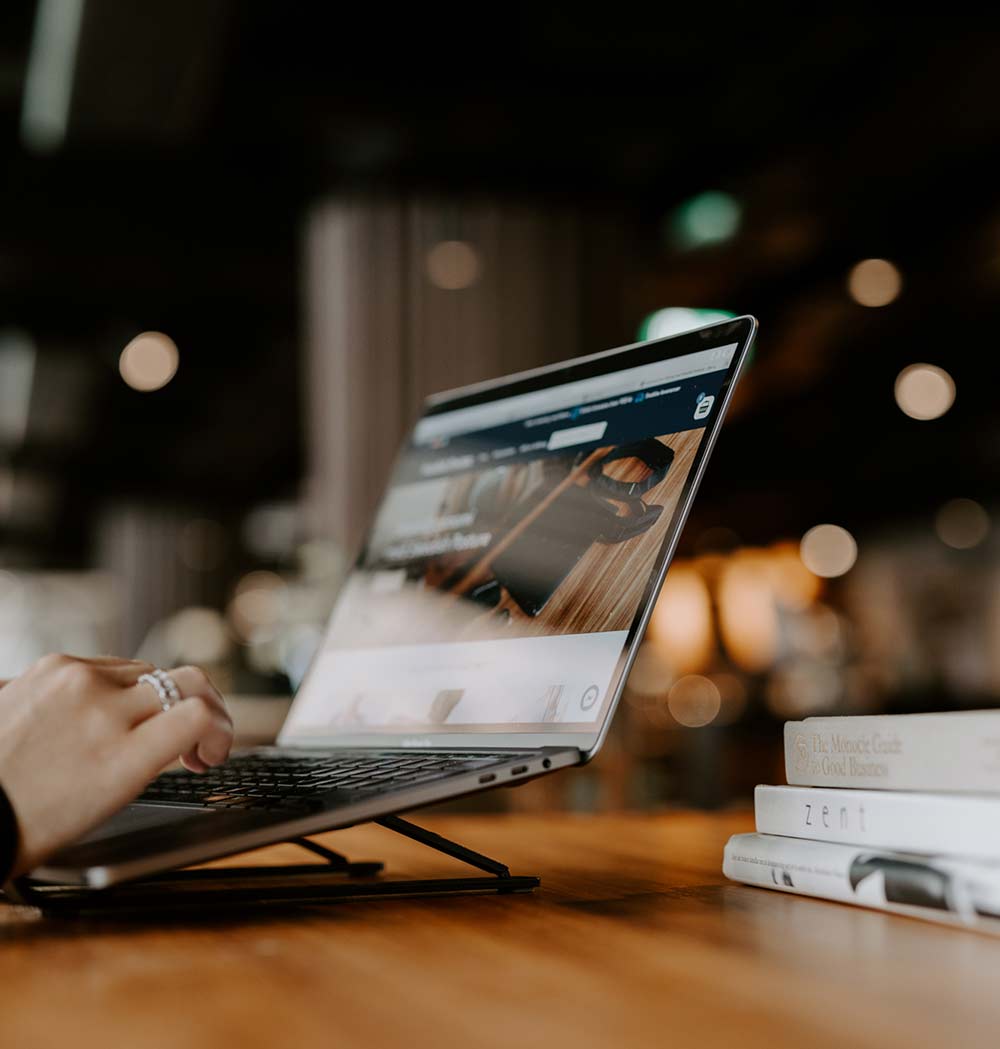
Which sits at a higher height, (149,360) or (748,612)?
(149,360)

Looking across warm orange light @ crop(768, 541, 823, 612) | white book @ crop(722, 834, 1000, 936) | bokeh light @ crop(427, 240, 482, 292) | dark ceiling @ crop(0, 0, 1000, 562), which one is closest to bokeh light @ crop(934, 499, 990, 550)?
warm orange light @ crop(768, 541, 823, 612)

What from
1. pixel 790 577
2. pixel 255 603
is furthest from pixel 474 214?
pixel 255 603

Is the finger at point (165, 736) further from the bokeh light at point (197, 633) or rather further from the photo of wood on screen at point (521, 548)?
the bokeh light at point (197, 633)

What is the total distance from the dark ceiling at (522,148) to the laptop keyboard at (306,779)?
2998 mm

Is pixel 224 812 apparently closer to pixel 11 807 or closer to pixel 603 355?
pixel 11 807

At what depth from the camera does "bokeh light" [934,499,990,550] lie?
11156 millimetres

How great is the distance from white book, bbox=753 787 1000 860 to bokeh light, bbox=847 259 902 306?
5021 mm

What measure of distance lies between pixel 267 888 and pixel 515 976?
270 mm

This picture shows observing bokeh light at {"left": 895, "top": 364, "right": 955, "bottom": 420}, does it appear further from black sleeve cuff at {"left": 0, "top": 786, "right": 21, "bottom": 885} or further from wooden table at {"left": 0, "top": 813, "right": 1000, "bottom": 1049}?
black sleeve cuff at {"left": 0, "top": 786, "right": 21, "bottom": 885}

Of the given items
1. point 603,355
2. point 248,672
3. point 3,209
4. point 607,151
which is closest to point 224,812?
point 603,355

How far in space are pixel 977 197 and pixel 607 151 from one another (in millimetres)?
1413

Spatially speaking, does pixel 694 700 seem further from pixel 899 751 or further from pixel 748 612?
pixel 899 751

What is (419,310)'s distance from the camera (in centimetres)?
478

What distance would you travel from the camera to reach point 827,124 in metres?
4.52
